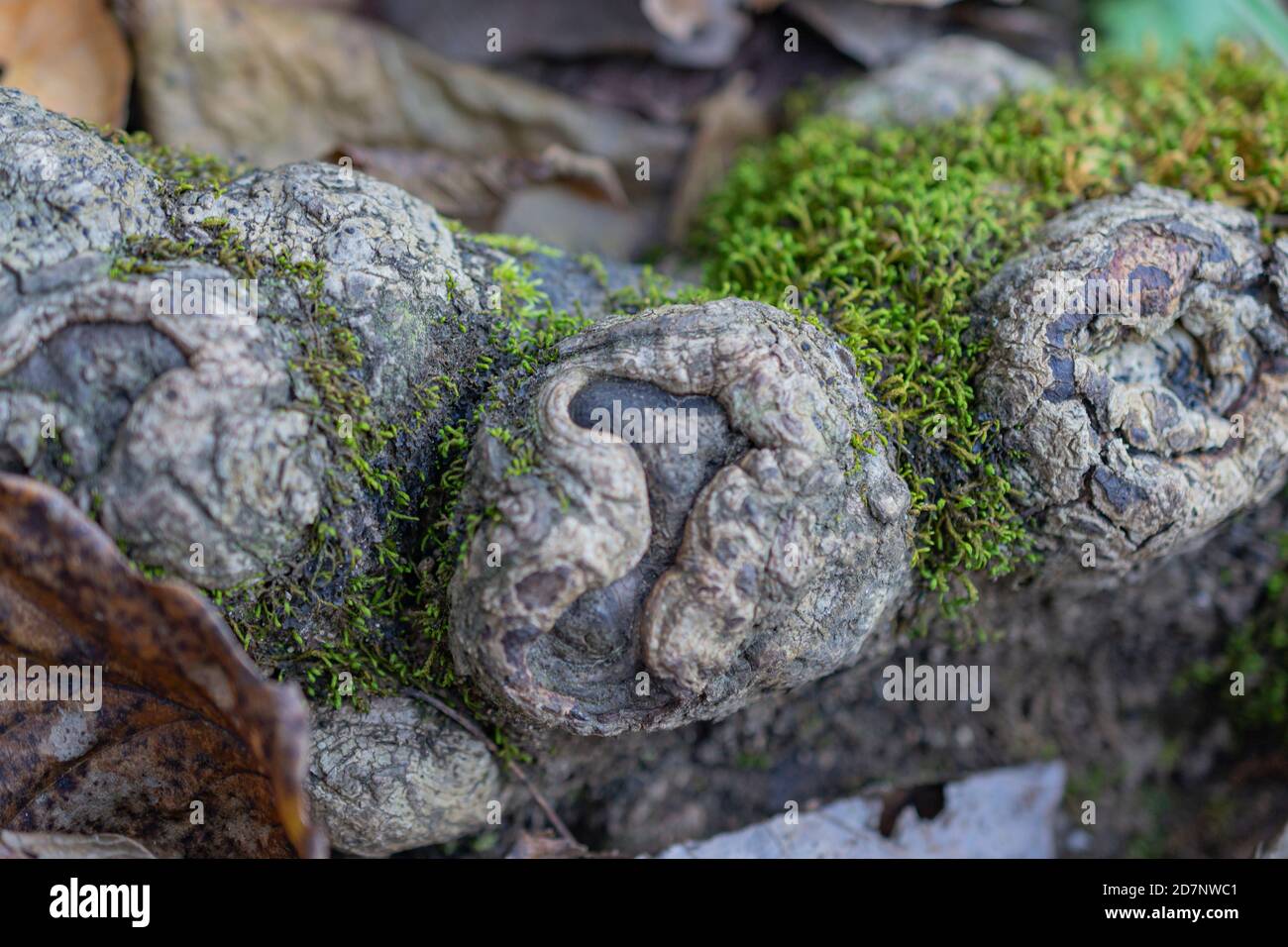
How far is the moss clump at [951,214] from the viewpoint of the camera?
2.51 m

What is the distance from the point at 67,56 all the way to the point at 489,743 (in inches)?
107

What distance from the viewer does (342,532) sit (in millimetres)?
2240

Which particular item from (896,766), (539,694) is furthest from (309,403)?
(896,766)

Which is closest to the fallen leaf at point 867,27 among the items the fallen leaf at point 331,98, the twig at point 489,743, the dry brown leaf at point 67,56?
the fallen leaf at point 331,98

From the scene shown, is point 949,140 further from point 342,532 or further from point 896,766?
point 342,532

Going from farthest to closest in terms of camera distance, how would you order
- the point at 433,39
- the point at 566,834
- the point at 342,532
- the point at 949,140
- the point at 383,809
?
the point at 433,39 < the point at 949,140 < the point at 566,834 < the point at 383,809 < the point at 342,532

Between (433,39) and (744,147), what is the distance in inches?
50.3

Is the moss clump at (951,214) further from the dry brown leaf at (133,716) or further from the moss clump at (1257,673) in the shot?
the dry brown leaf at (133,716)

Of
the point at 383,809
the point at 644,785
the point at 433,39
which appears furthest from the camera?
the point at 433,39

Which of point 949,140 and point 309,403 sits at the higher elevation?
point 949,140

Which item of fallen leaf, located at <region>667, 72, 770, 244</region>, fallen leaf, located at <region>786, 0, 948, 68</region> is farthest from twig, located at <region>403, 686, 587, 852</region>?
fallen leaf, located at <region>786, 0, 948, 68</region>

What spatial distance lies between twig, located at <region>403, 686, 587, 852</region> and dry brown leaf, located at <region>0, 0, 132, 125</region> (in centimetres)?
224

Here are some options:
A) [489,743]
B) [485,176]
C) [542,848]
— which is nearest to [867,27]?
[485,176]

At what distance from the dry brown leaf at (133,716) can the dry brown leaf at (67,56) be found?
188 centimetres
